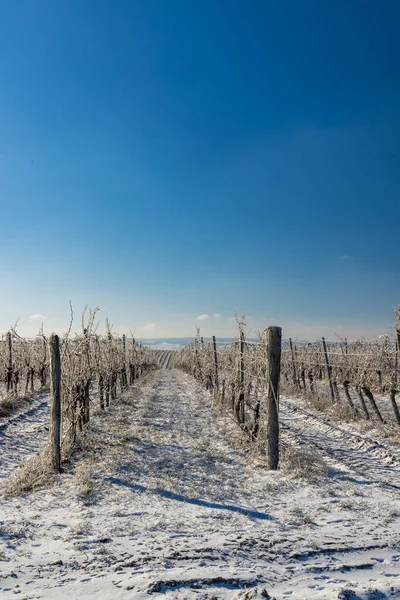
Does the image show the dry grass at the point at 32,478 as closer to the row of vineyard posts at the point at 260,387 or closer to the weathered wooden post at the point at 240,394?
the row of vineyard posts at the point at 260,387

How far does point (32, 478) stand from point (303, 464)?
3705 millimetres

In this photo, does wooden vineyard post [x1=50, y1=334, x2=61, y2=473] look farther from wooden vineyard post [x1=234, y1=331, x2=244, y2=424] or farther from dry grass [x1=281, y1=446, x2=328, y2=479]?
wooden vineyard post [x1=234, y1=331, x2=244, y2=424]

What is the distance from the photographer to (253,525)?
3613mm

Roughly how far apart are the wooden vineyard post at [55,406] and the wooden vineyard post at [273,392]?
9.91 feet

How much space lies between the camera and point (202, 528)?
354cm

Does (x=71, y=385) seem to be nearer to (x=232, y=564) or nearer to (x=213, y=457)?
(x=213, y=457)

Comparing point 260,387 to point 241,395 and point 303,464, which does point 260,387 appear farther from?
point 303,464

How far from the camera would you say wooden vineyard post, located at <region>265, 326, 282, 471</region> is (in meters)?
5.37

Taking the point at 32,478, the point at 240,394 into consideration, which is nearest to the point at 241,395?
the point at 240,394

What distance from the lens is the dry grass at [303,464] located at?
504 cm

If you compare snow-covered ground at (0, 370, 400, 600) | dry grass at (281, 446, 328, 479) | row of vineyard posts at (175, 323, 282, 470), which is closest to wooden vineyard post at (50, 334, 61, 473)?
snow-covered ground at (0, 370, 400, 600)

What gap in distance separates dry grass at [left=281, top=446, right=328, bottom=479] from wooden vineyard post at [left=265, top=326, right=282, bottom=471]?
231mm

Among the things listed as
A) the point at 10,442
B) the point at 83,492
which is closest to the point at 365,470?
the point at 83,492

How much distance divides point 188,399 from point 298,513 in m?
9.95
